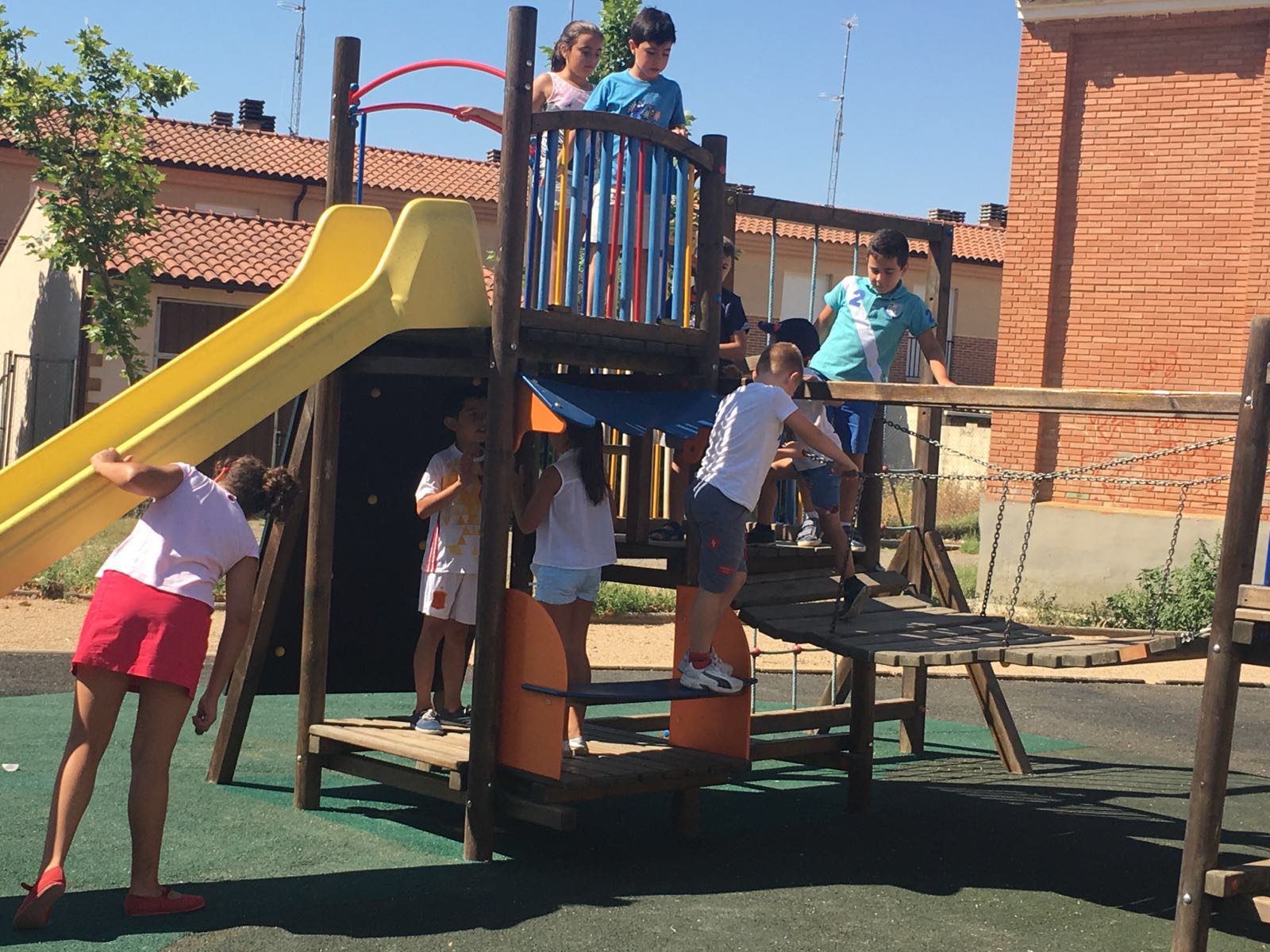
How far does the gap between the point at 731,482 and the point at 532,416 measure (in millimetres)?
924

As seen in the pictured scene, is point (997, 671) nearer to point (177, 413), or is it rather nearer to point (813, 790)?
point (813, 790)

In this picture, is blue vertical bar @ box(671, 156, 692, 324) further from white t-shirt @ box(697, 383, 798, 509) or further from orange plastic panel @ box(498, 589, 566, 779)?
orange plastic panel @ box(498, 589, 566, 779)

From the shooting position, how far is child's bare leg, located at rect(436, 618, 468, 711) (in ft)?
24.9

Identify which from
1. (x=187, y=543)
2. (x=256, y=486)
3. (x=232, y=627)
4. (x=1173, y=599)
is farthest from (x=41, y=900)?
(x=1173, y=599)

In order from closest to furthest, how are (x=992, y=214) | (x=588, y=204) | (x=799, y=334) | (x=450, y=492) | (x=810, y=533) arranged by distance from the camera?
(x=588, y=204) → (x=450, y=492) → (x=810, y=533) → (x=799, y=334) → (x=992, y=214)

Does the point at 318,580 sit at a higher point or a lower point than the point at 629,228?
lower

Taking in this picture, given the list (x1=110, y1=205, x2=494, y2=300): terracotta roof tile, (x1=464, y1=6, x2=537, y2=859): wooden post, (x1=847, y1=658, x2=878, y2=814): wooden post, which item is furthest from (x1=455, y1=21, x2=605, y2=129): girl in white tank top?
(x1=110, y1=205, x2=494, y2=300): terracotta roof tile

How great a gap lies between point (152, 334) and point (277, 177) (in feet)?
33.6

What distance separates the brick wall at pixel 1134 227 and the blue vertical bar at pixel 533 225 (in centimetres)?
1196

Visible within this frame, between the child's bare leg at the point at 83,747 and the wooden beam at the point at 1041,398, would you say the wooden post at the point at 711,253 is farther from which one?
the child's bare leg at the point at 83,747

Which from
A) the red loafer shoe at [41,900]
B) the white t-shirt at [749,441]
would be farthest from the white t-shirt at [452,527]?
the red loafer shoe at [41,900]

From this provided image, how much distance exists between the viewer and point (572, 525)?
7.07m

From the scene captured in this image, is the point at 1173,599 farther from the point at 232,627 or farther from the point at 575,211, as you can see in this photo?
the point at 232,627

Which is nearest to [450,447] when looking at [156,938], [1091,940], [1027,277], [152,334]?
[156,938]
